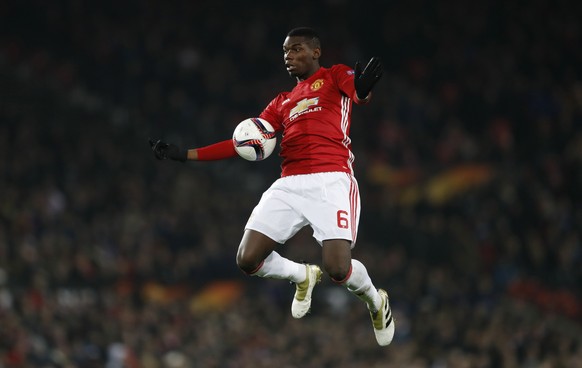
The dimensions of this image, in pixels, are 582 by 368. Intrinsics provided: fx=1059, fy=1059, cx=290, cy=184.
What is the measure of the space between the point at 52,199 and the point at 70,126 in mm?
3197

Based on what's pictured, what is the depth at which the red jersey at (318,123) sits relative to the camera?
788 centimetres

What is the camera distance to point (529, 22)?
21078 mm

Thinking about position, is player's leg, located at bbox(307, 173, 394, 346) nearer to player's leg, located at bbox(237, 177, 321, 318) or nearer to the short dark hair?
player's leg, located at bbox(237, 177, 321, 318)

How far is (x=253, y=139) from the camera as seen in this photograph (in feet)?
25.8

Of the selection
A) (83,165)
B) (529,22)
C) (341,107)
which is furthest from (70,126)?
(341,107)

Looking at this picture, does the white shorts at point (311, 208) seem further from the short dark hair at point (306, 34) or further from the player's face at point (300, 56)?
the short dark hair at point (306, 34)

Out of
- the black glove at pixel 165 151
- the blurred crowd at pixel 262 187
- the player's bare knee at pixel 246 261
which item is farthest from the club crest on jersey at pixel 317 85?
the blurred crowd at pixel 262 187

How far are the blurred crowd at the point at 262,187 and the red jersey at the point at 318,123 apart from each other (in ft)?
21.8

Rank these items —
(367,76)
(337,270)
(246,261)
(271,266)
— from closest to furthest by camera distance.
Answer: (367,76), (337,270), (246,261), (271,266)

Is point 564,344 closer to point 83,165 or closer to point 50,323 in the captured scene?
point 50,323

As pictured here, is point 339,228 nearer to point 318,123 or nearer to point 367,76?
point 318,123

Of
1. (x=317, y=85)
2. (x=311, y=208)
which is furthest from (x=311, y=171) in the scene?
(x=317, y=85)

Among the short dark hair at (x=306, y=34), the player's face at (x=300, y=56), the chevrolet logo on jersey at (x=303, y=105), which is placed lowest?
the chevrolet logo on jersey at (x=303, y=105)

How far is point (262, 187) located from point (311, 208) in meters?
12.4
